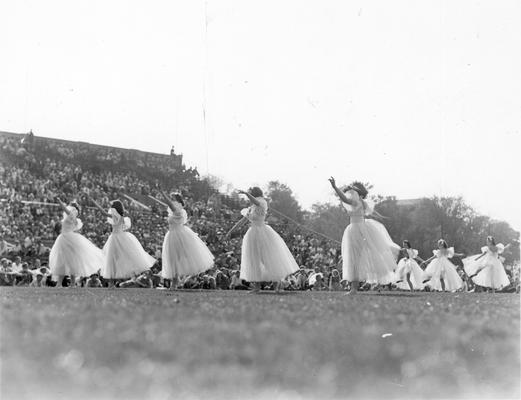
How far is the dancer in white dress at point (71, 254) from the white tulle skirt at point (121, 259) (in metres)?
0.43

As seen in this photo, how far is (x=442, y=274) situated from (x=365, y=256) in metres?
12.5

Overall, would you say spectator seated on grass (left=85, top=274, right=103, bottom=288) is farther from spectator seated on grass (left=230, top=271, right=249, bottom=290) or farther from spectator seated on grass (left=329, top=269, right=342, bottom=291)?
spectator seated on grass (left=329, top=269, right=342, bottom=291)

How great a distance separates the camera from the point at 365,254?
14.7 m

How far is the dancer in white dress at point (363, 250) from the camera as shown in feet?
48.1

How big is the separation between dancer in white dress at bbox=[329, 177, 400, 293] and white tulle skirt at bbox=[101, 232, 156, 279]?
6470 mm

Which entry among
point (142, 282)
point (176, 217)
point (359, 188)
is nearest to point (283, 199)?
point (142, 282)

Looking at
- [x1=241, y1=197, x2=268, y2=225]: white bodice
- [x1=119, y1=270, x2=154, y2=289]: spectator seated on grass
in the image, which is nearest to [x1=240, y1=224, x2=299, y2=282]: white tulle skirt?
[x1=241, y1=197, x2=268, y2=225]: white bodice

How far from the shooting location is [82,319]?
7.40m

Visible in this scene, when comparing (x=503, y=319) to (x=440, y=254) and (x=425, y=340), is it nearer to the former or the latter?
(x=425, y=340)

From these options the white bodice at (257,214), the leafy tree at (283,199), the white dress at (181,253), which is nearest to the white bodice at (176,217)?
the white dress at (181,253)

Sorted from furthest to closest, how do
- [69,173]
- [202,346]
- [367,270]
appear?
[69,173] → [367,270] → [202,346]

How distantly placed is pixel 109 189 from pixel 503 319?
34.3 meters

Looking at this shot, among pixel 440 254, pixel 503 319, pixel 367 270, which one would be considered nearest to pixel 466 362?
pixel 503 319

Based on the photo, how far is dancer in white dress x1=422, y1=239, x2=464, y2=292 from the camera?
1023 inches
